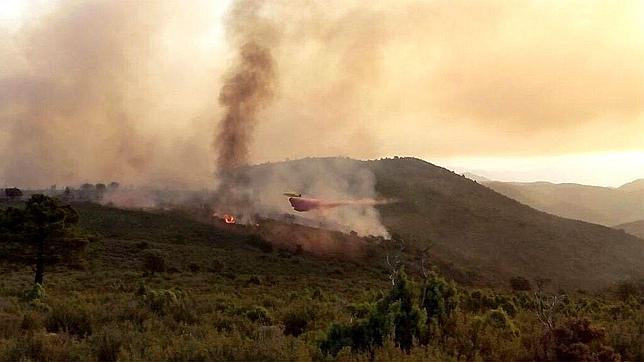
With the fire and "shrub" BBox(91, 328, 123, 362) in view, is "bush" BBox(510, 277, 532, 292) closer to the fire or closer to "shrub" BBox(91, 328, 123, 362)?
the fire

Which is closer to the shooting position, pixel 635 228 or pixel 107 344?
pixel 107 344

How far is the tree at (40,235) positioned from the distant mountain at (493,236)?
171ft

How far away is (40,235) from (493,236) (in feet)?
346

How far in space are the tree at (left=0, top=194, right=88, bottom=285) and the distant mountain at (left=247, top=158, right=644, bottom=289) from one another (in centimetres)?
5220

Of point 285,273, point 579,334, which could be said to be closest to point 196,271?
point 285,273

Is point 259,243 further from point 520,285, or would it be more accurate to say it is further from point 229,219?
point 520,285

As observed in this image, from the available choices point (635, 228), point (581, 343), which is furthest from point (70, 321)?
point (635, 228)

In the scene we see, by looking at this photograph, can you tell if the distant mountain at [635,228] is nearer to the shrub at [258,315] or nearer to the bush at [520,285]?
the bush at [520,285]

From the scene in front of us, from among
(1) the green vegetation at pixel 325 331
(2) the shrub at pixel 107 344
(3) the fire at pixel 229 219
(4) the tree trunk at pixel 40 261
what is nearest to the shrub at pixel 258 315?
(1) the green vegetation at pixel 325 331

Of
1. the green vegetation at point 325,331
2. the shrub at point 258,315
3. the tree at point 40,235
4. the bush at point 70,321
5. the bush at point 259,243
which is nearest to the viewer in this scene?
the green vegetation at point 325,331

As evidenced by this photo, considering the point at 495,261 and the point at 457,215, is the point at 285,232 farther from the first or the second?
→ the point at 457,215

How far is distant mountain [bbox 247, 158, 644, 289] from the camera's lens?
317 feet

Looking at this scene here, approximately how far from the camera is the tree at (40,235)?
107 ft

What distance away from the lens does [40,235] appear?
32844 millimetres
